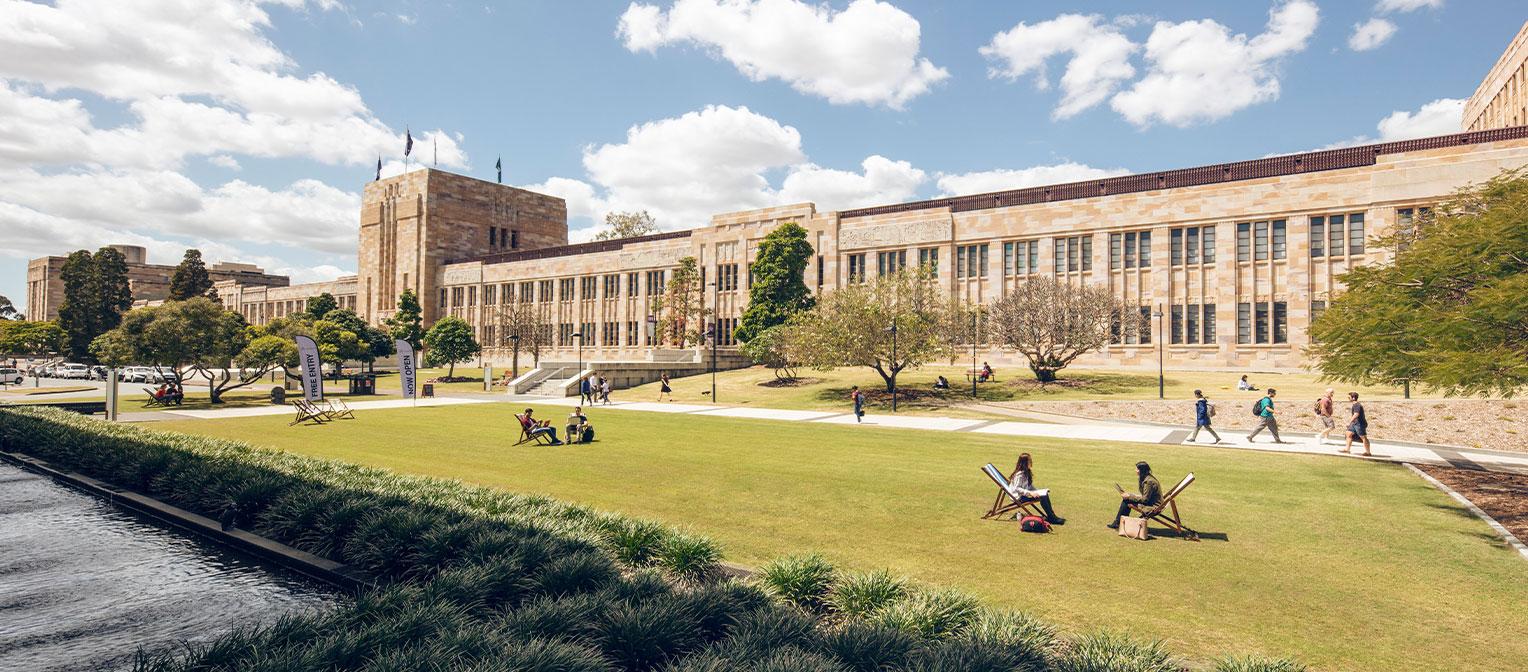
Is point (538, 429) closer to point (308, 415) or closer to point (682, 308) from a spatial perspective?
point (308, 415)

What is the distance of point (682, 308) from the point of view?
201ft

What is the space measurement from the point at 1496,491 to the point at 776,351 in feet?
114

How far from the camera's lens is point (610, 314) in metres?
75.5

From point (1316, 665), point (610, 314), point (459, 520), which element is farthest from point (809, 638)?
point (610, 314)

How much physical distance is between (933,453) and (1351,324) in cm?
958

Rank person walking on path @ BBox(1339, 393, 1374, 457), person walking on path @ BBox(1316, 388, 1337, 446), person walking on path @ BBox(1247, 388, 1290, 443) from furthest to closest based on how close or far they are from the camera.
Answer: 1. person walking on path @ BBox(1316, 388, 1337, 446)
2. person walking on path @ BBox(1247, 388, 1290, 443)
3. person walking on path @ BBox(1339, 393, 1374, 457)

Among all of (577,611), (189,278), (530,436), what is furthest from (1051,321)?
(189,278)

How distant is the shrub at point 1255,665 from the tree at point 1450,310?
366 inches

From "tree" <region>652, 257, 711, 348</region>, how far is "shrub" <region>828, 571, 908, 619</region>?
52.7 m

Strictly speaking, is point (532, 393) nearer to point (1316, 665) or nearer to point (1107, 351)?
point (1107, 351)

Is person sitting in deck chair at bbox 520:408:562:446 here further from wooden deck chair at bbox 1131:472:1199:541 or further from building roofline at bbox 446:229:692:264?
building roofline at bbox 446:229:692:264

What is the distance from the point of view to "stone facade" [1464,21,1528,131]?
55906 mm

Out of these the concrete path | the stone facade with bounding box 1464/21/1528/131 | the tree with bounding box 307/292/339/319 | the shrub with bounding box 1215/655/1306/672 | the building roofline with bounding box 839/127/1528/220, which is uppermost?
the stone facade with bounding box 1464/21/1528/131

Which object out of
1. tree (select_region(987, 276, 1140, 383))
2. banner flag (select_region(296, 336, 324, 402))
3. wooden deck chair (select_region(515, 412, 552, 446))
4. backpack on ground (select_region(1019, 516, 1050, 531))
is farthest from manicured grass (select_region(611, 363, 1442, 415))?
backpack on ground (select_region(1019, 516, 1050, 531))
